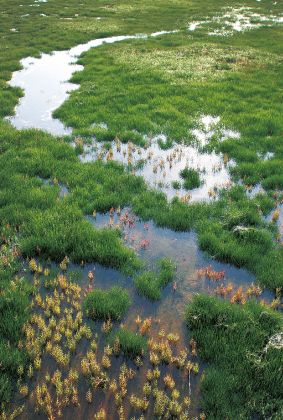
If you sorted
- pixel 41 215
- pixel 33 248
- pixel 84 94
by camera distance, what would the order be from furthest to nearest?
pixel 84 94 < pixel 41 215 < pixel 33 248

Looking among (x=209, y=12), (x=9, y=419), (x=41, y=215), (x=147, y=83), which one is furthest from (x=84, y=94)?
(x=209, y=12)

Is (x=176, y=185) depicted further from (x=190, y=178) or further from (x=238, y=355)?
(x=238, y=355)

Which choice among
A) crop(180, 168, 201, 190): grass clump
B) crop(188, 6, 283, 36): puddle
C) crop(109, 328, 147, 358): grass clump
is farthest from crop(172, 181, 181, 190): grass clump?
crop(188, 6, 283, 36): puddle

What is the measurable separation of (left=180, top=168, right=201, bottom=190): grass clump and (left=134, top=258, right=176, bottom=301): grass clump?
10.5ft

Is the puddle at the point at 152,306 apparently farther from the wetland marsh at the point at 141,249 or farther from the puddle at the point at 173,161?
the puddle at the point at 173,161

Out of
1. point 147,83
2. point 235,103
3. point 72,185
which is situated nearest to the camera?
point 72,185

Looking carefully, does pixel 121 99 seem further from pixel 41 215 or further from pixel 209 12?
pixel 209 12

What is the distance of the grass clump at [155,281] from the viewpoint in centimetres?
544

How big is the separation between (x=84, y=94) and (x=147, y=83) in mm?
3559

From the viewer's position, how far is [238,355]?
4348 mm

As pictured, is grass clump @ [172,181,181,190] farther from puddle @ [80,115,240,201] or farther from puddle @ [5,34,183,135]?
puddle @ [5,34,183,135]

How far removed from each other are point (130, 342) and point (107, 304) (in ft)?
2.57

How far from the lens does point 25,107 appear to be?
1384 centimetres

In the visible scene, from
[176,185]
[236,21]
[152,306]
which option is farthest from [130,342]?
[236,21]
